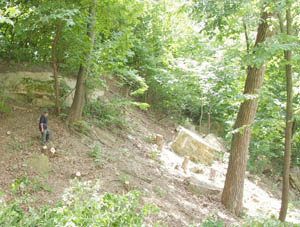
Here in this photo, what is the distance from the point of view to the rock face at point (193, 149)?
38.2ft

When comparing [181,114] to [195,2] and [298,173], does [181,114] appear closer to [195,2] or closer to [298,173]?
[298,173]

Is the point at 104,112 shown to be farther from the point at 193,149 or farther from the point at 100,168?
the point at 193,149

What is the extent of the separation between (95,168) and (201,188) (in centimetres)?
370

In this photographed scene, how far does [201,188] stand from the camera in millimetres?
8188

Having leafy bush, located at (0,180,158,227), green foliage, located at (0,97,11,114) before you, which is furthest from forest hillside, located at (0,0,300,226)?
green foliage, located at (0,97,11,114)

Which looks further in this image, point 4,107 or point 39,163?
point 4,107

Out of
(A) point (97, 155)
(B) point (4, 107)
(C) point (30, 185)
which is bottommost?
(C) point (30, 185)

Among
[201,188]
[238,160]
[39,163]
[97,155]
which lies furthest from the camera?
[201,188]

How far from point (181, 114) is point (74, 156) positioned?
1076 cm

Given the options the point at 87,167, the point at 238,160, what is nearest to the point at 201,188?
the point at 238,160

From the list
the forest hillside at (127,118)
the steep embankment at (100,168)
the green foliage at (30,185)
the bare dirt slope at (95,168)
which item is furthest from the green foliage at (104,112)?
the green foliage at (30,185)

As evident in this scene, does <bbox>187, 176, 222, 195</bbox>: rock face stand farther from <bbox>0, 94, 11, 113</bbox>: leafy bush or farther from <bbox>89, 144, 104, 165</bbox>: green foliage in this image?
<bbox>0, 94, 11, 113</bbox>: leafy bush

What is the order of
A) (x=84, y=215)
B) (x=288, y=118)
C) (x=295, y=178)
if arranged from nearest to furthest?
(x=84, y=215) < (x=288, y=118) < (x=295, y=178)

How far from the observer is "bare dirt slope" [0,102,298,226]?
576cm
